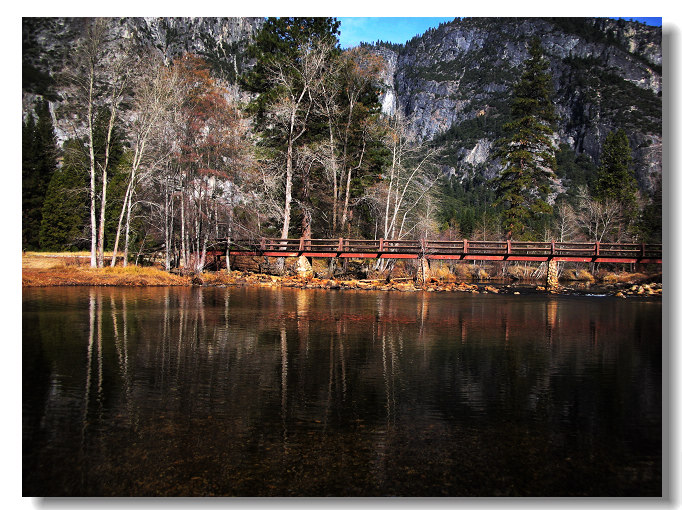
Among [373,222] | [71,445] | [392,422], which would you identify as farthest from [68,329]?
[373,222]

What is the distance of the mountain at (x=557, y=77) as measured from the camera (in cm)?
1110

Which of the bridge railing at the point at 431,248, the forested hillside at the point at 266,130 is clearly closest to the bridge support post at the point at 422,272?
the bridge railing at the point at 431,248

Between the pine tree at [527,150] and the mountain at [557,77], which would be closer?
the mountain at [557,77]

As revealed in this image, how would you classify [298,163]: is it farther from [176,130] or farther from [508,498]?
[508,498]

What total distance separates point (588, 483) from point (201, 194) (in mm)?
26071

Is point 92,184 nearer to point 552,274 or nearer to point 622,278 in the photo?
point 552,274

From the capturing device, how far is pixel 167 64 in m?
25.1

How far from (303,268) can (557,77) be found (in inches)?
1014

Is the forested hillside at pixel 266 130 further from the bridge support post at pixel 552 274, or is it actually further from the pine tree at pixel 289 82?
the bridge support post at pixel 552 274

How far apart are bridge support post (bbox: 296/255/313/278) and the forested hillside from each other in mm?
2320

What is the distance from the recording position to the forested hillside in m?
18.0

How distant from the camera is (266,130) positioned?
32.6 m

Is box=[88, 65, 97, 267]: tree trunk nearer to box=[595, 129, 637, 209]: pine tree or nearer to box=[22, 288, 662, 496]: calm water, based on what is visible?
box=[22, 288, 662, 496]: calm water

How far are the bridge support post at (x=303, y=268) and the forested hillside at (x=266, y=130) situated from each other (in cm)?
232
